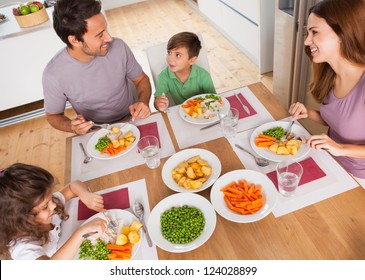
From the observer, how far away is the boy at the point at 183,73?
6.40ft

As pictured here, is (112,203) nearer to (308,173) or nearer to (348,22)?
(308,173)

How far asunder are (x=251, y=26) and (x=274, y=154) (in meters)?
2.62

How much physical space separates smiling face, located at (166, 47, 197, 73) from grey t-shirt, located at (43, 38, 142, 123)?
261 mm

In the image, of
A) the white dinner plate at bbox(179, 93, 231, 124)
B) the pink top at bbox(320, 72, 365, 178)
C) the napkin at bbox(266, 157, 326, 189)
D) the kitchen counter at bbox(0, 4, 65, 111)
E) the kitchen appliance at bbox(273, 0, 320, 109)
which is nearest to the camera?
the napkin at bbox(266, 157, 326, 189)

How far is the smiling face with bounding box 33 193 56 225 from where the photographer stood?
3.95ft

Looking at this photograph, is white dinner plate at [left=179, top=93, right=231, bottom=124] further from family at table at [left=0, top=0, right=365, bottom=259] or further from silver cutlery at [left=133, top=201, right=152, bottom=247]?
silver cutlery at [left=133, top=201, right=152, bottom=247]

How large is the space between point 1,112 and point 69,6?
2.83 m

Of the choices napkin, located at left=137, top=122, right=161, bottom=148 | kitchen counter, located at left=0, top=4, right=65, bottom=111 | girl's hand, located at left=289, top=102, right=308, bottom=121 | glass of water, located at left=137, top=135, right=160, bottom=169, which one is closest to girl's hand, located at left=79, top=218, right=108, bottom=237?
glass of water, located at left=137, top=135, right=160, bottom=169

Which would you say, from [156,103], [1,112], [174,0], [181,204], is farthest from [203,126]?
[174,0]

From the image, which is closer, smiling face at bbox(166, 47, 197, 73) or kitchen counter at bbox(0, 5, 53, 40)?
smiling face at bbox(166, 47, 197, 73)

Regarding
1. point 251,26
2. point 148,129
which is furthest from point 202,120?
point 251,26

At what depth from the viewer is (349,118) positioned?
4.73ft

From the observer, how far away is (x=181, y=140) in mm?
1570

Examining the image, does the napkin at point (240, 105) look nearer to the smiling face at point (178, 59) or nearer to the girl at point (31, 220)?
the smiling face at point (178, 59)
